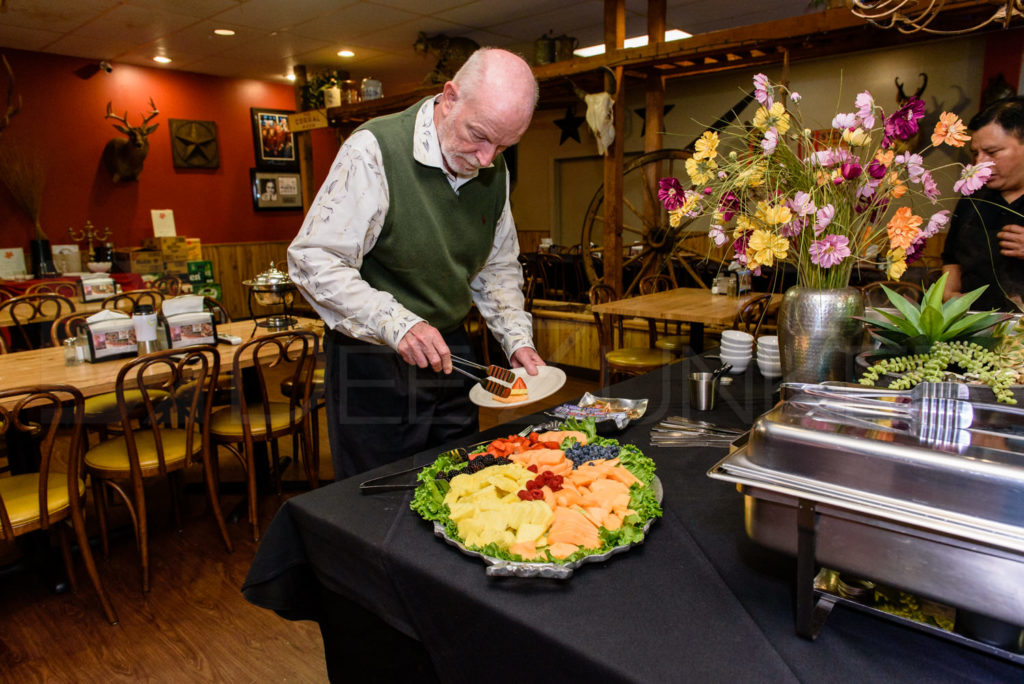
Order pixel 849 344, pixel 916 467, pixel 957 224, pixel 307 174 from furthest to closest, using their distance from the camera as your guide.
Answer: pixel 307 174 → pixel 957 224 → pixel 849 344 → pixel 916 467

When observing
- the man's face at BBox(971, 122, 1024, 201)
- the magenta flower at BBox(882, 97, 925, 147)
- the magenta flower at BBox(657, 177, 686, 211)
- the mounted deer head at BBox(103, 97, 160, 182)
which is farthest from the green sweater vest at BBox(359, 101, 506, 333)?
the mounted deer head at BBox(103, 97, 160, 182)

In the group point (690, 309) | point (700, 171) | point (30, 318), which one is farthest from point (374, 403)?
point (30, 318)

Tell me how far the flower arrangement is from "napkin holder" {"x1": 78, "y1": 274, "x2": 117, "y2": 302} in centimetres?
420

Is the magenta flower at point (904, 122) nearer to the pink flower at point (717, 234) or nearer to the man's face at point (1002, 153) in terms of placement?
the pink flower at point (717, 234)

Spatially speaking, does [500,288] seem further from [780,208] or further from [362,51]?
[362,51]

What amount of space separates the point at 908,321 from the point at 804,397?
544mm

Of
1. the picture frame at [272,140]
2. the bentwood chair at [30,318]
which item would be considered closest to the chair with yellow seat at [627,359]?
the bentwood chair at [30,318]

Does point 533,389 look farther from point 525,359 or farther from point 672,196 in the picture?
point 672,196

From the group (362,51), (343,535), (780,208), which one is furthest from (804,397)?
(362,51)

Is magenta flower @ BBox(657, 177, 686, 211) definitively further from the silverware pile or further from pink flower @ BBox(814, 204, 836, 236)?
the silverware pile

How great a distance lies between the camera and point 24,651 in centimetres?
199

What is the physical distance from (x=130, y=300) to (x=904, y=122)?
4.54m

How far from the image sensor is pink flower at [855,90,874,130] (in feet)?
4.06

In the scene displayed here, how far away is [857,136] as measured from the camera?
4.17 ft
